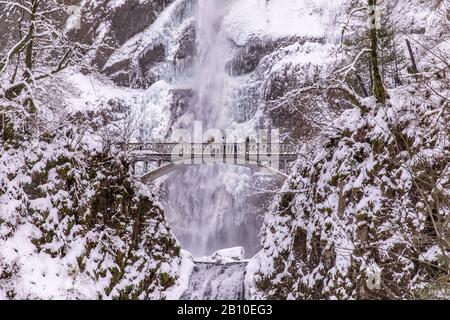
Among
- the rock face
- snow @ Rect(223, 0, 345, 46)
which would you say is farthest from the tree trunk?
the rock face

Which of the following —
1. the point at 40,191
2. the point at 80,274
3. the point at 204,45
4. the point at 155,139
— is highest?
the point at 204,45

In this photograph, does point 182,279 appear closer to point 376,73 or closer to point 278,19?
point 376,73

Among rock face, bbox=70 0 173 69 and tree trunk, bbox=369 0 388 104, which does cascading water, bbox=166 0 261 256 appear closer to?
rock face, bbox=70 0 173 69

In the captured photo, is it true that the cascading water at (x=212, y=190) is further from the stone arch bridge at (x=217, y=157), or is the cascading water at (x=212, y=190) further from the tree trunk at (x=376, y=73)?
the tree trunk at (x=376, y=73)

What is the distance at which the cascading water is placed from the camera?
2955 centimetres

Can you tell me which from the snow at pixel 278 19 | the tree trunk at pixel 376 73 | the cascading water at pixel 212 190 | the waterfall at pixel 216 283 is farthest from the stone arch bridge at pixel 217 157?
the tree trunk at pixel 376 73

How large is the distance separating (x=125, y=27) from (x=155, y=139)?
11442 mm

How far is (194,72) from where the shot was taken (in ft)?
113

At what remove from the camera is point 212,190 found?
30.9 metres

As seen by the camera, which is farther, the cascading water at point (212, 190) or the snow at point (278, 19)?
the snow at point (278, 19)

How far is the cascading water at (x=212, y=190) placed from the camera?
29.5 m

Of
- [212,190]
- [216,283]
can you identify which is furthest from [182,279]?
[212,190]
